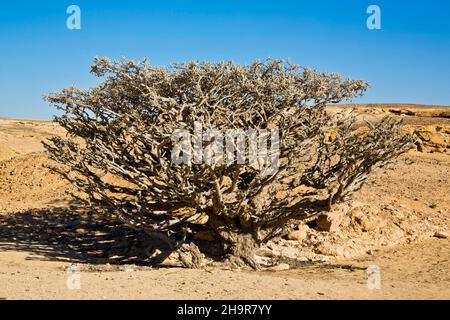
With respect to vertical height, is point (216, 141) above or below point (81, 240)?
above

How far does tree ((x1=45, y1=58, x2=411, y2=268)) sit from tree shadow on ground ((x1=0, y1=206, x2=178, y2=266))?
3.04 feet

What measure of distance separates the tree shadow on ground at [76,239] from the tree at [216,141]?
0.93 m

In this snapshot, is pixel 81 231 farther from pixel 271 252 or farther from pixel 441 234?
pixel 441 234

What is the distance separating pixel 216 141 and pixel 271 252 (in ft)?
10.4

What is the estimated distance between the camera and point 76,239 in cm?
1123

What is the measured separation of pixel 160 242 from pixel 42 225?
3.94 metres

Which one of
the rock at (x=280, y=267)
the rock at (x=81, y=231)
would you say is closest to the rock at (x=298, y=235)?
the rock at (x=280, y=267)

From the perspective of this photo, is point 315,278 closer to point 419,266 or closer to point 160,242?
point 419,266

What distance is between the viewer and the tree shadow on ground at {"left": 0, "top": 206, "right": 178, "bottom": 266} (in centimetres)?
962

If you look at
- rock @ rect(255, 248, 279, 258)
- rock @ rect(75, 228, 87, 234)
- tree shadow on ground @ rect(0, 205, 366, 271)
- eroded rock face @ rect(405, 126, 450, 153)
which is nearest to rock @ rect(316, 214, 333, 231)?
tree shadow on ground @ rect(0, 205, 366, 271)

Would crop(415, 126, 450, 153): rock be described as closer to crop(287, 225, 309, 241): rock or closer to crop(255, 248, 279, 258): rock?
crop(287, 225, 309, 241): rock

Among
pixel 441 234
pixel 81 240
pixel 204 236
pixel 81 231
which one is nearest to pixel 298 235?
pixel 204 236

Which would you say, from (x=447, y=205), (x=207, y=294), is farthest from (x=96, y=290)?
(x=447, y=205)

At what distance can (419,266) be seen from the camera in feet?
29.6
